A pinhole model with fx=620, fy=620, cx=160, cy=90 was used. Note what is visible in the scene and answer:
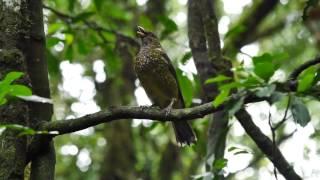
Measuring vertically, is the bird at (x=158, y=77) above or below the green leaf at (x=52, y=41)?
below

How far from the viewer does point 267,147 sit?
3.81m

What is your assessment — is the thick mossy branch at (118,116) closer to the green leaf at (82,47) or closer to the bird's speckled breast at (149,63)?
the bird's speckled breast at (149,63)

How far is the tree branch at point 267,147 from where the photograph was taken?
3.59 metres

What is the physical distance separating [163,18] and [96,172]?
10.4 feet

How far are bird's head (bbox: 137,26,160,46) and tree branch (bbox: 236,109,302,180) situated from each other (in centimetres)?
183

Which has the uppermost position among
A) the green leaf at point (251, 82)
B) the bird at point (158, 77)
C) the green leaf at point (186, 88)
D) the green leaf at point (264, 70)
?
the bird at point (158, 77)

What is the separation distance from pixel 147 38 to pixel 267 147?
7.03 feet

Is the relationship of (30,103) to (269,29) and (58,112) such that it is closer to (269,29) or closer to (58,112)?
(58,112)

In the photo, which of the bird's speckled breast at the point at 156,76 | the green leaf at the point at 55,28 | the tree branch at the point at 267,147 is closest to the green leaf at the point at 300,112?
the tree branch at the point at 267,147

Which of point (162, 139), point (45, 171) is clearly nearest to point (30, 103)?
point (45, 171)

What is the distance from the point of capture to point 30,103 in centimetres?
322

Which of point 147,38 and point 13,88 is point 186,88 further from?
point 13,88

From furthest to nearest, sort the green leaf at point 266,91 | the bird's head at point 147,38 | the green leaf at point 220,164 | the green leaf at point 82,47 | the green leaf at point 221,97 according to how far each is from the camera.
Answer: the bird's head at point 147,38 < the green leaf at point 82,47 < the green leaf at point 220,164 < the green leaf at point 221,97 < the green leaf at point 266,91

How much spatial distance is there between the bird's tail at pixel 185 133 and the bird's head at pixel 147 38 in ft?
3.05
